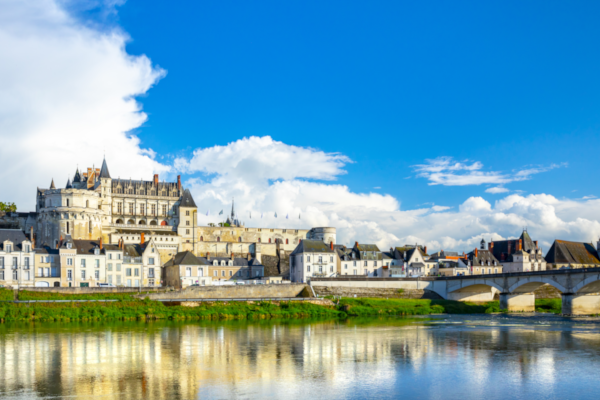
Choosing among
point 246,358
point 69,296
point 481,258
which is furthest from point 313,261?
point 246,358

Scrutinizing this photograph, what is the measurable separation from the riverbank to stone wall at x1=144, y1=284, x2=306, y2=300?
7.54ft

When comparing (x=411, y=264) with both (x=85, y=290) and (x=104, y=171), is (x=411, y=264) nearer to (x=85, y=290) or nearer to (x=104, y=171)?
(x=85, y=290)

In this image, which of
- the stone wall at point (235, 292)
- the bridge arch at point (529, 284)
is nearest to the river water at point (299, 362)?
the bridge arch at point (529, 284)

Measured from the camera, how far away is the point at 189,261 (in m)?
59.6

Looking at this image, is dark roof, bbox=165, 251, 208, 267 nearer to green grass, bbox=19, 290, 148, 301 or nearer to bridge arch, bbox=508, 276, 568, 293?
green grass, bbox=19, 290, 148, 301

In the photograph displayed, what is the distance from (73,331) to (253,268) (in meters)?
32.4

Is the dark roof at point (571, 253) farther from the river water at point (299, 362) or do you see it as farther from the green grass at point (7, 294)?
the green grass at point (7, 294)

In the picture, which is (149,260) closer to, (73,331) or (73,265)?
(73,265)

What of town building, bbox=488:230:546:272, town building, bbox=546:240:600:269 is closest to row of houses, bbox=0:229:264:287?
town building, bbox=488:230:546:272

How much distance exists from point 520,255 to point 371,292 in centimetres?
2390

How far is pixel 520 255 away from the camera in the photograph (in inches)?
2724

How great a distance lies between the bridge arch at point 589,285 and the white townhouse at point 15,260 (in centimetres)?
4080

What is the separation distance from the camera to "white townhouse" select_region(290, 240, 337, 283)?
2383 inches

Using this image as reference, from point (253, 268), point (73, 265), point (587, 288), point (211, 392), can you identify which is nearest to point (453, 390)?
point (211, 392)
